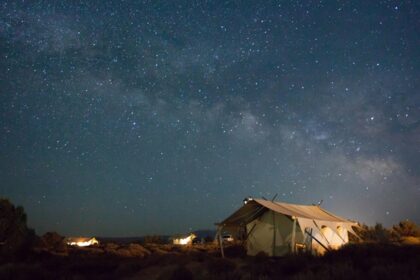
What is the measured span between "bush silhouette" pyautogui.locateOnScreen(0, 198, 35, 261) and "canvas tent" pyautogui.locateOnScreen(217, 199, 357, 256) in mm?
12045

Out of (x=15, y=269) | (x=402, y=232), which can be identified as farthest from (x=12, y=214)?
(x=402, y=232)

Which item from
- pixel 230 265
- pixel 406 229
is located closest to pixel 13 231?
pixel 230 265

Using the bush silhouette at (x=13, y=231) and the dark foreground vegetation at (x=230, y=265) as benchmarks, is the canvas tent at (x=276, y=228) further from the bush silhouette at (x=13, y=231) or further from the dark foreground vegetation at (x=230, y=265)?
the bush silhouette at (x=13, y=231)

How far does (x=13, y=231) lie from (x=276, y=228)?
1562 cm

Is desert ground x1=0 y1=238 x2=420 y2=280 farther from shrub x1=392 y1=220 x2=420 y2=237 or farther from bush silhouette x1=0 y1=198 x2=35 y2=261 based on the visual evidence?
shrub x1=392 y1=220 x2=420 y2=237

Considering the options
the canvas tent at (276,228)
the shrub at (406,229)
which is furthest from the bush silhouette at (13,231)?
the shrub at (406,229)

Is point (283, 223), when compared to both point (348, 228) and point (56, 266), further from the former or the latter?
point (56, 266)

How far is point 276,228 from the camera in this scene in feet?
61.5

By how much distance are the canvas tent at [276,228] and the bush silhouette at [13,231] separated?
12.0 m

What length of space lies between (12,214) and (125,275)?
11.8 metres

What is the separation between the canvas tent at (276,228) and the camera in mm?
17781

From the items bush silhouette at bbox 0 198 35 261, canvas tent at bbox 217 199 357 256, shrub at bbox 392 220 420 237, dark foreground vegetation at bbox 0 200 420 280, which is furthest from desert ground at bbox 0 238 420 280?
shrub at bbox 392 220 420 237

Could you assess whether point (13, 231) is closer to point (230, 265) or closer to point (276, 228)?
point (230, 265)

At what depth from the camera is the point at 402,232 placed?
3434 centimetres
